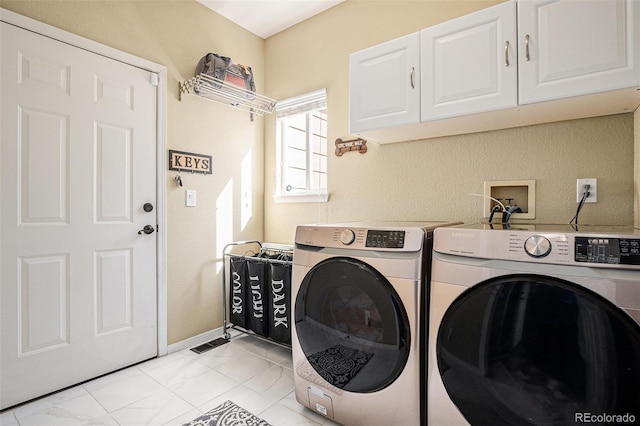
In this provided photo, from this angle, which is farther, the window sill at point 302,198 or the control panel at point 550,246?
the window sill at point 302,198

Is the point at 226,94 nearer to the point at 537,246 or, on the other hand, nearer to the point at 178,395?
the point at 178,395

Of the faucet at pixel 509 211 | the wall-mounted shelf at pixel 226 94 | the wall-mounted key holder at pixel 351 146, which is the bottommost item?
the faucet at pixel 509 211

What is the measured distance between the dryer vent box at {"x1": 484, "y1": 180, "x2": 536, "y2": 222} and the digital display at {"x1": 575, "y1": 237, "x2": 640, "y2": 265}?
0.88m

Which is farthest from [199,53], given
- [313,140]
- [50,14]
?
[313,140]

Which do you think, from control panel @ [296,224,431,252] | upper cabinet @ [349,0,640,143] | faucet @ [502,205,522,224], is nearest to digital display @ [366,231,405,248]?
control panel @ [296,224,431,252]

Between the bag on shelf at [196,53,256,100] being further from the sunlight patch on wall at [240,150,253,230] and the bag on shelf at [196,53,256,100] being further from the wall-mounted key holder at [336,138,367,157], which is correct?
the wall-mounted key holder at [336,138,367,157]

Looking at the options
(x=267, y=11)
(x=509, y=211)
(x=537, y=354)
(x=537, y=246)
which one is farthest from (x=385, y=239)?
(x=267, y=11)

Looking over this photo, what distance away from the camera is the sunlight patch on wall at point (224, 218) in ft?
8.79

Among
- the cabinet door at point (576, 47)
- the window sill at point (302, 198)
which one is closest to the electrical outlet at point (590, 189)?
the cabinet door at point (576, 47)

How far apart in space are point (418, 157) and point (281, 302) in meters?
1.41

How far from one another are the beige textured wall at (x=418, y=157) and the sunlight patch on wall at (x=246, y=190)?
0.19m

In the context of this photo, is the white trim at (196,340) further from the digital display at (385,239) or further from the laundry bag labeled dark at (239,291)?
the digital display at (385,239)

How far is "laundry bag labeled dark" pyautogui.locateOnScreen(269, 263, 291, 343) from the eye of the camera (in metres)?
2.19

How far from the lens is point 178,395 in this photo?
5.92 feet
